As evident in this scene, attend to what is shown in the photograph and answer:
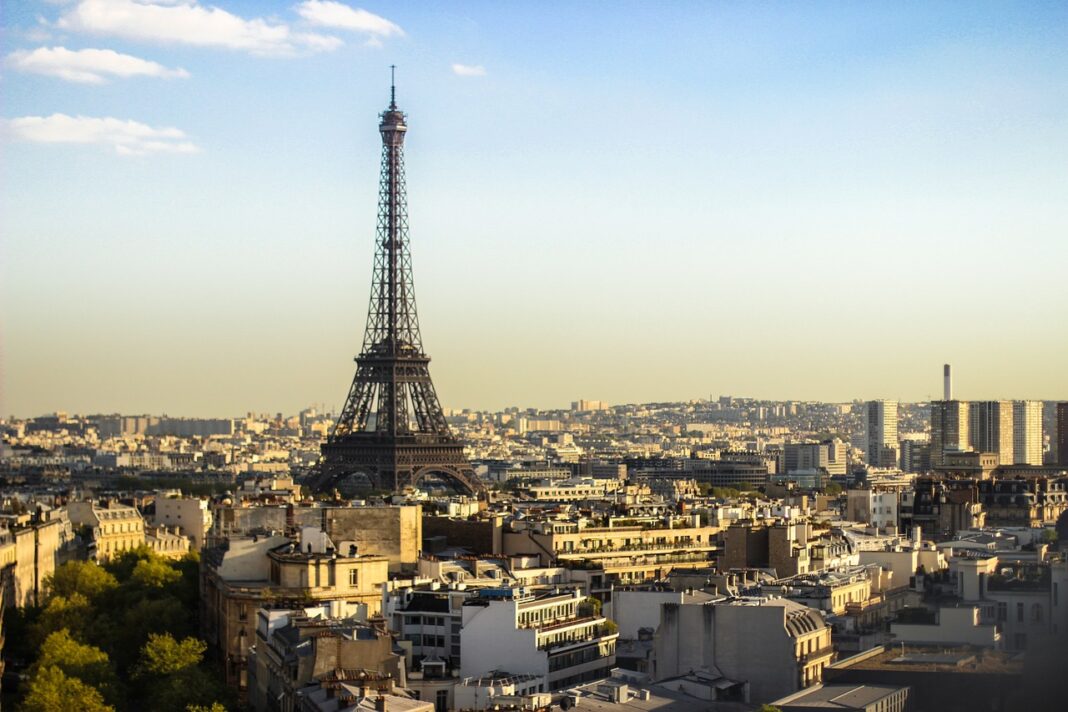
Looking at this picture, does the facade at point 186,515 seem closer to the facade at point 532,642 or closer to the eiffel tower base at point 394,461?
the eiffel tower base at point 394,461

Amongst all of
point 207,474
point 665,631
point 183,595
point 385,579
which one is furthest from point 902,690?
point 207,474

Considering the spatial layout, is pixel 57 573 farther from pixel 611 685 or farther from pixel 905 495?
pixel 905 495

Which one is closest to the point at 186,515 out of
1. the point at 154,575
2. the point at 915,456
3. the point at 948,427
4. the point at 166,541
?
the point at 166,541

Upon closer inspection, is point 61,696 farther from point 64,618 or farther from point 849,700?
point 849,700

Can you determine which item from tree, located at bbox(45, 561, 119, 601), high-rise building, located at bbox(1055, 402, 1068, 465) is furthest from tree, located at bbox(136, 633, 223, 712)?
high-rise building, located at bbox(1055, 402, 1068, 465)

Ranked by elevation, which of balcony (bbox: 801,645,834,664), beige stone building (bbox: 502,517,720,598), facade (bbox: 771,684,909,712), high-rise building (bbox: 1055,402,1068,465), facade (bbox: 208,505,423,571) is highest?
high-rise building (bbox: 1055,402,1068,465)

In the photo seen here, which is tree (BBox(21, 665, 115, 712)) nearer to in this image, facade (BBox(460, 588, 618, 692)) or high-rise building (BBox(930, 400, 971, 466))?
facade (BBox(460, 588, 618, 692))

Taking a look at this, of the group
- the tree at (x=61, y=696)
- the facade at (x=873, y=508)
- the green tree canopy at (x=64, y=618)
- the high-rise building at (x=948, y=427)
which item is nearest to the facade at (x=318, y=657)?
the tree at (x=61, y=696)
